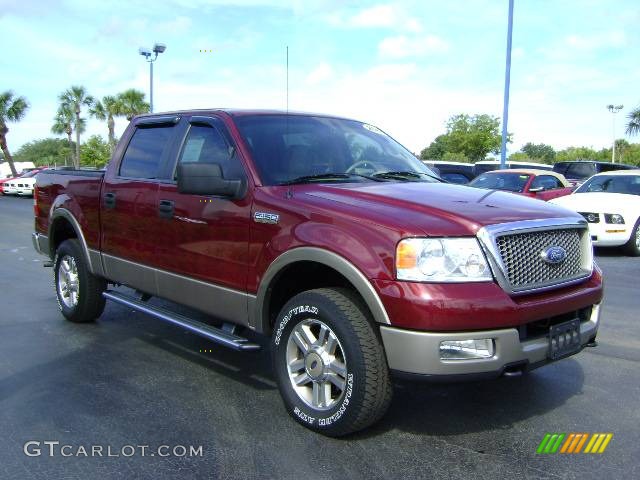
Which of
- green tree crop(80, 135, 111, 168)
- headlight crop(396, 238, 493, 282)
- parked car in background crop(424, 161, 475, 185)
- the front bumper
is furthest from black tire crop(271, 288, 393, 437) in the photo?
green tree crop(80, 135, 111, 168)

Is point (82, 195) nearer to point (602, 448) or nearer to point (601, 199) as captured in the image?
point (602, 448)

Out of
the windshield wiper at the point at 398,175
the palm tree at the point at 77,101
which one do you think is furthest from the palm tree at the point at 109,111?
the windshield wiper at the point at 398,175

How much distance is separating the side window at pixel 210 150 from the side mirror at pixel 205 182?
16 centimetres

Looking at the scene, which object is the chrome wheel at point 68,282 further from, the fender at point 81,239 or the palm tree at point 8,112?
the palm tree at point 8,112

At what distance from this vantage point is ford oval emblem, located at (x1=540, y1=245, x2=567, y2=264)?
3600 millimetres

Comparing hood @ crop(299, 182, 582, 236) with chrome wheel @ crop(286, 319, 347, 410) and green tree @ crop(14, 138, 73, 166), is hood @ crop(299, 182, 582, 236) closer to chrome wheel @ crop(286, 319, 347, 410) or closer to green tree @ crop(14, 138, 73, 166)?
chrome wheel @ crop(286, 319, 347, 410)

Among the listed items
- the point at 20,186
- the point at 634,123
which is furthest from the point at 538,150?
the point at 20,186

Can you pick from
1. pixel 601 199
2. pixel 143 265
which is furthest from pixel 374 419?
pixel 601 199

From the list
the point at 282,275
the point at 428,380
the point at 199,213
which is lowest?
the point at 428,380

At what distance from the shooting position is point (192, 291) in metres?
4.58

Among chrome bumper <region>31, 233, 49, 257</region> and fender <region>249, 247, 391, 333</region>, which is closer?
fender <region>249, 247, 391, 333</region>

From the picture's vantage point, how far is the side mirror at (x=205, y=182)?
406cm

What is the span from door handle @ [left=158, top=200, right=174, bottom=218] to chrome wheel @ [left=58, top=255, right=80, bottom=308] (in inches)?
67.5

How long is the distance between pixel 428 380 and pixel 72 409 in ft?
7.37
